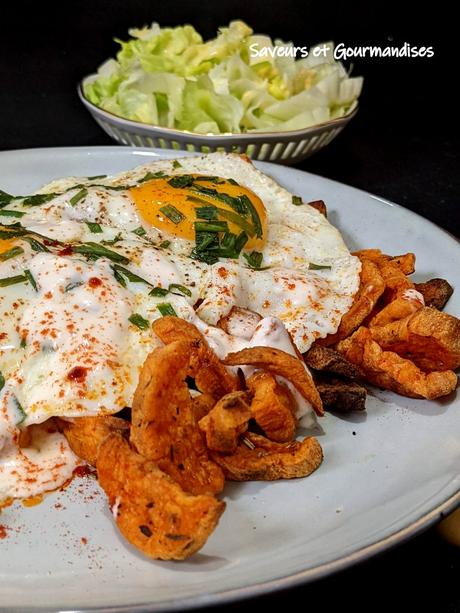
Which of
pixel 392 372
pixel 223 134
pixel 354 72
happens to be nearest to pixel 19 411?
pixel 392 372

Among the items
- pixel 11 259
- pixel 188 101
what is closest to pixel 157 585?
pixel 11 259

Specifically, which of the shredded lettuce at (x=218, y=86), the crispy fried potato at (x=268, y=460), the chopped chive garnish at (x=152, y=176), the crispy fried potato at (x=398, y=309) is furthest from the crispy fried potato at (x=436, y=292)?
the shredded lettuce at (x=218, y=86)

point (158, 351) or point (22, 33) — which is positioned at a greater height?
point (158, 351)

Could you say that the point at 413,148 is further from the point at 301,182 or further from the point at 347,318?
the point at 347,318

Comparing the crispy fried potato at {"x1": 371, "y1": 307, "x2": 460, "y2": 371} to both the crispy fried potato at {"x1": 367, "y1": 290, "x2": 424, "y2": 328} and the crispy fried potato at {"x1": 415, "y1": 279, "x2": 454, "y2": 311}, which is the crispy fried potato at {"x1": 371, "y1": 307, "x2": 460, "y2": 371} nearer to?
the crispy fried potato at {"x1": 367, "y1": 290, "x2": 424, "y2": 328}

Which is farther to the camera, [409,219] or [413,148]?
[413,148]

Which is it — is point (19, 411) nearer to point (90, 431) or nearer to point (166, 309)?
point (90, 431)
